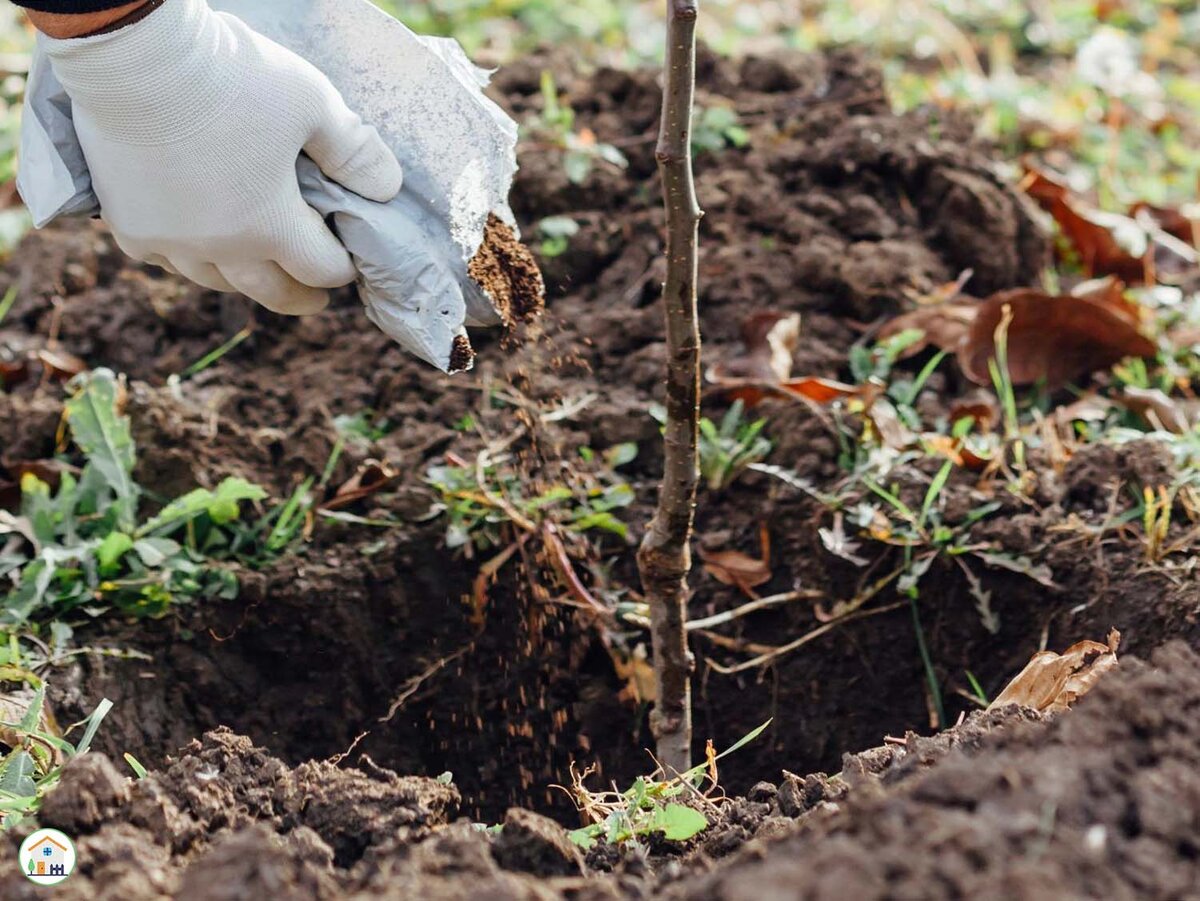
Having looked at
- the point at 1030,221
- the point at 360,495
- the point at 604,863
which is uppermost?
the point at 1030,221

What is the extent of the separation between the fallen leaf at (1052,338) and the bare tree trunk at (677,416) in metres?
1.04

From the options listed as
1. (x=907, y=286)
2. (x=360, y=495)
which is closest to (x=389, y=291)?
(x=360, y=495)

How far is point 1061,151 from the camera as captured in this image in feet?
12.3

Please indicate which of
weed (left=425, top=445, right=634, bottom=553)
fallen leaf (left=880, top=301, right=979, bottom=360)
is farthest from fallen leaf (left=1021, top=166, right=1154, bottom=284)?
weed (left=425, top=445, right=634, bottom=553)

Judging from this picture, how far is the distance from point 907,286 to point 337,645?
146 centimetres

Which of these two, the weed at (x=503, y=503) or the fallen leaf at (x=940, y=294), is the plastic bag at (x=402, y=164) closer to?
the weed at (x=503, y=503)

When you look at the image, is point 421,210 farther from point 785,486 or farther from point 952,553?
point 952,553

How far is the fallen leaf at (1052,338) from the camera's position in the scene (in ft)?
8.87

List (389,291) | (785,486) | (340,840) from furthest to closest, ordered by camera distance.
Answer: (785,486) < (389,291) < (340,840)

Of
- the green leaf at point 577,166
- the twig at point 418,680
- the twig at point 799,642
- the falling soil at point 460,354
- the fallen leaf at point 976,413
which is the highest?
the falling soil at point 460,354

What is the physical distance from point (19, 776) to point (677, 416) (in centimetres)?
99

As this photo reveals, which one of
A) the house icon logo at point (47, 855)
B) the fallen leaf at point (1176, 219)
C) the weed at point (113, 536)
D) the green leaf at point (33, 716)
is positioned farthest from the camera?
the fallen leaf at point (1176, 219)

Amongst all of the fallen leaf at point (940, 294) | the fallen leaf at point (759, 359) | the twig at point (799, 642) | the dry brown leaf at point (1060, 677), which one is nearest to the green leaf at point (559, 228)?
the fallen leaf at point (759, 359)

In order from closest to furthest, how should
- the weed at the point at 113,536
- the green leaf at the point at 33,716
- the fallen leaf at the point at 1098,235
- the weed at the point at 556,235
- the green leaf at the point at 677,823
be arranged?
the green leaf at the point at 677,823 → the green leaf at the point at 33,716 → the weed at the point at 113,536 → the weed at the point at 556,235 → the fallen leaf at the point at 1098,235
